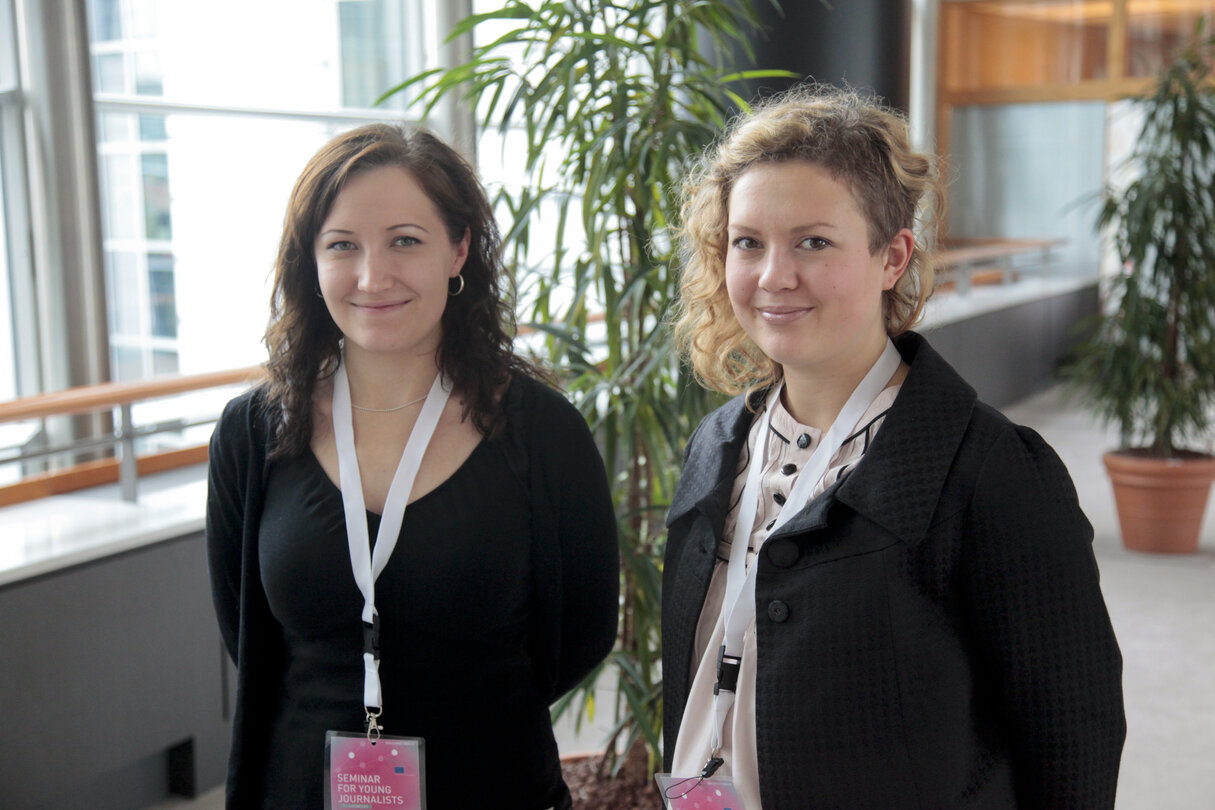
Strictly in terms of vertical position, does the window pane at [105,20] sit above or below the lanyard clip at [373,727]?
above

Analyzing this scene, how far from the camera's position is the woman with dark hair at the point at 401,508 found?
62.4 inches

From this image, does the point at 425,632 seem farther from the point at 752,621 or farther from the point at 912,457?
the point at 912,457

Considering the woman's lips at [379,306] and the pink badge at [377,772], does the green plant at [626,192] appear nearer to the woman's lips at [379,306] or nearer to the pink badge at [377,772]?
the woman's lips at [379,306]

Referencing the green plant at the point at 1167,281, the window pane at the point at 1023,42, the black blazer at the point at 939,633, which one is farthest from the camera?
the window pane at the point at 1023,42

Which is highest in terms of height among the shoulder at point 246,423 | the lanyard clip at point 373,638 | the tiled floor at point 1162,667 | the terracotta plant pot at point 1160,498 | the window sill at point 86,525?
the shoulder at point 246,423

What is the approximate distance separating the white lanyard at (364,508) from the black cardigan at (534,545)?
114mm

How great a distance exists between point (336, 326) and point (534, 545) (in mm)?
493

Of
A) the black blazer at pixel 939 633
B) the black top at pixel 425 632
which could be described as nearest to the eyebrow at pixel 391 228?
the black top at pixel 425 632

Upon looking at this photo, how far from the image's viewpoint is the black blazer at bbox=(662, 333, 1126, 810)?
1211 millimetres

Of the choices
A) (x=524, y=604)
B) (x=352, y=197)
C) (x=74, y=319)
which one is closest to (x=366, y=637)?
(x=524, y=604)

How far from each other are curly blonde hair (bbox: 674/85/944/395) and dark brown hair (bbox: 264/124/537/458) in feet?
1.09

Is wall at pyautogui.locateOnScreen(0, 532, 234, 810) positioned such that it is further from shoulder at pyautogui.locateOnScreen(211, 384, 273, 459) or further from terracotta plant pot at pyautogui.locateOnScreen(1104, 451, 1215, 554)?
terracotta plant pot at pyautogui.locateOnScreen(1104, 451, 1215, 554)

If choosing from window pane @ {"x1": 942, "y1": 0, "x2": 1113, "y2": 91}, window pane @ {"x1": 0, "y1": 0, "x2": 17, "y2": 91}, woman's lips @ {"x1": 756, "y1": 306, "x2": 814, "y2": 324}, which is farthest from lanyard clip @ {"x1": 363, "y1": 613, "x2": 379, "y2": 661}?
window pane @ {"x1": 942, "y1": 0, "x2": 1113, "y2": 91}

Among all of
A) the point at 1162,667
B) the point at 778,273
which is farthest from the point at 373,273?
the point at 1162,667
